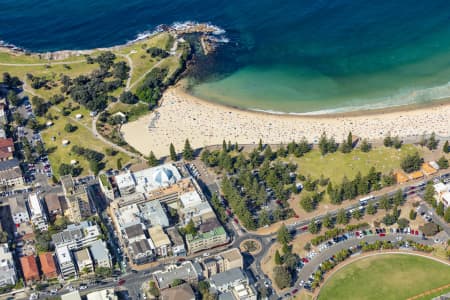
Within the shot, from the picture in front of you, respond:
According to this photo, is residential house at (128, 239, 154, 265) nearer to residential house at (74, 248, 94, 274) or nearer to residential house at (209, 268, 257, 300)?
residential house at (74, 248, 94, 274)

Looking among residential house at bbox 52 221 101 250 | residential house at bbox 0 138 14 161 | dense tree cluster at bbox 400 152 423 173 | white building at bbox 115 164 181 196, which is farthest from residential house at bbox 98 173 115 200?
dense tree cluster at bbox 400 152 423 173

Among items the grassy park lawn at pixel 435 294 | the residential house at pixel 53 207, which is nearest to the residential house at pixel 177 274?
the residential house at pixel 53 207

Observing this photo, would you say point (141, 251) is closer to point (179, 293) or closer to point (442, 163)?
point (179, 293)

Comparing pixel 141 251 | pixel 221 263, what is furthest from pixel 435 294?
pixel 141 251

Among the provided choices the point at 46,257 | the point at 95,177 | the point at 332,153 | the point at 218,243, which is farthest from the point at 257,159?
the point at 46,257

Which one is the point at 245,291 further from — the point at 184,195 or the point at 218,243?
the point at 184,195
